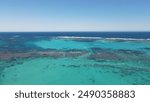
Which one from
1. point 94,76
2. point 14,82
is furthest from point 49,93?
point 94,76

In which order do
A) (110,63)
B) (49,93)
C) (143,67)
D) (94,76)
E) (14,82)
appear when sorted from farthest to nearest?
1. (110,63)
2. (143,67)
3. (94,76)
4. (14,82)
5. (49,93)

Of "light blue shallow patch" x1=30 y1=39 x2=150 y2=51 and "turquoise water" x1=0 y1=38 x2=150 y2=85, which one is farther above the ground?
"light blue shallow patch" x1=30 y1=39 x2=150 y2=51

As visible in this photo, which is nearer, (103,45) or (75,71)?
(75,71)

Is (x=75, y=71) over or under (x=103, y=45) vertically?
under

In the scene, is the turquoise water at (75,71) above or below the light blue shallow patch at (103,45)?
below

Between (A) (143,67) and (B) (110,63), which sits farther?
(B) (110,63)

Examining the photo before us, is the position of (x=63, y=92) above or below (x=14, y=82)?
above

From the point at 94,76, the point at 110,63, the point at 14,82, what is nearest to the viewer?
the point at 14,82

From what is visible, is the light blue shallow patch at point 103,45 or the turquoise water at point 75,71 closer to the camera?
the turquoise water at point 75,71

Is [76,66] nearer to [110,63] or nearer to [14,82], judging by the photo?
[110,63]

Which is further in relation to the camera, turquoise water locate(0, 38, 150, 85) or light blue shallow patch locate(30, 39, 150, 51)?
light blue shallow patch locate(30, 39, 150, 51)

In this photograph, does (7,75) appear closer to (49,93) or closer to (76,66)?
(76,66)
